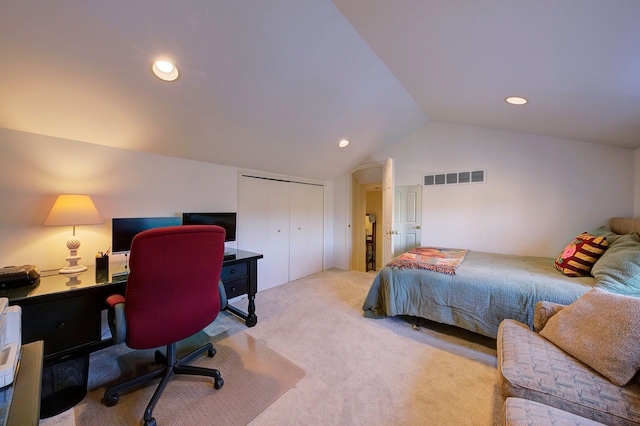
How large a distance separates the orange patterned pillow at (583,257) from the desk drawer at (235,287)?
307 cm

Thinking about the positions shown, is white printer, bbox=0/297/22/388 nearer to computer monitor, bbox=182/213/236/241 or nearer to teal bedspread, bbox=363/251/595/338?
computer monitor, bbox=182/213/236/241

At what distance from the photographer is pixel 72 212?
180cm

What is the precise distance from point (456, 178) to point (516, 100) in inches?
65.5

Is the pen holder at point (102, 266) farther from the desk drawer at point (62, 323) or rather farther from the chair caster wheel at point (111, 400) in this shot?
the chair caster wheel at point (111, 400)

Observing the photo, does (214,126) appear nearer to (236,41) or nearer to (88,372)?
(236,41)

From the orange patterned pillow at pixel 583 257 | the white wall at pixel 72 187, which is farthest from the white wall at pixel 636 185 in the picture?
the white wall at pixel 72 187

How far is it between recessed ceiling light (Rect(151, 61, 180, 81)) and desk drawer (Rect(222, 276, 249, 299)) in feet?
5.73

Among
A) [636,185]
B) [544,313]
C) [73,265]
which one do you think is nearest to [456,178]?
[636,185]

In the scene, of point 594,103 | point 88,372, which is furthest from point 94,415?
point 594,103

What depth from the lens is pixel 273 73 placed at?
1924mm

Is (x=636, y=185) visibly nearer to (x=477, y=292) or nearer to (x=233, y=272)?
(x=477, y=292)

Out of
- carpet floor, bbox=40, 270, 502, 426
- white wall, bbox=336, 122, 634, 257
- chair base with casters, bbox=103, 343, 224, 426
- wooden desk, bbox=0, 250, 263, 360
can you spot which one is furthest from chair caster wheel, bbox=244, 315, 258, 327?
white wall, bbox=336, 122, 634, 257

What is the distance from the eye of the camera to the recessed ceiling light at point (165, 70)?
1.63 metres

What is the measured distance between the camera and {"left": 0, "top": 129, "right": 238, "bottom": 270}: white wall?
1.76 metres
